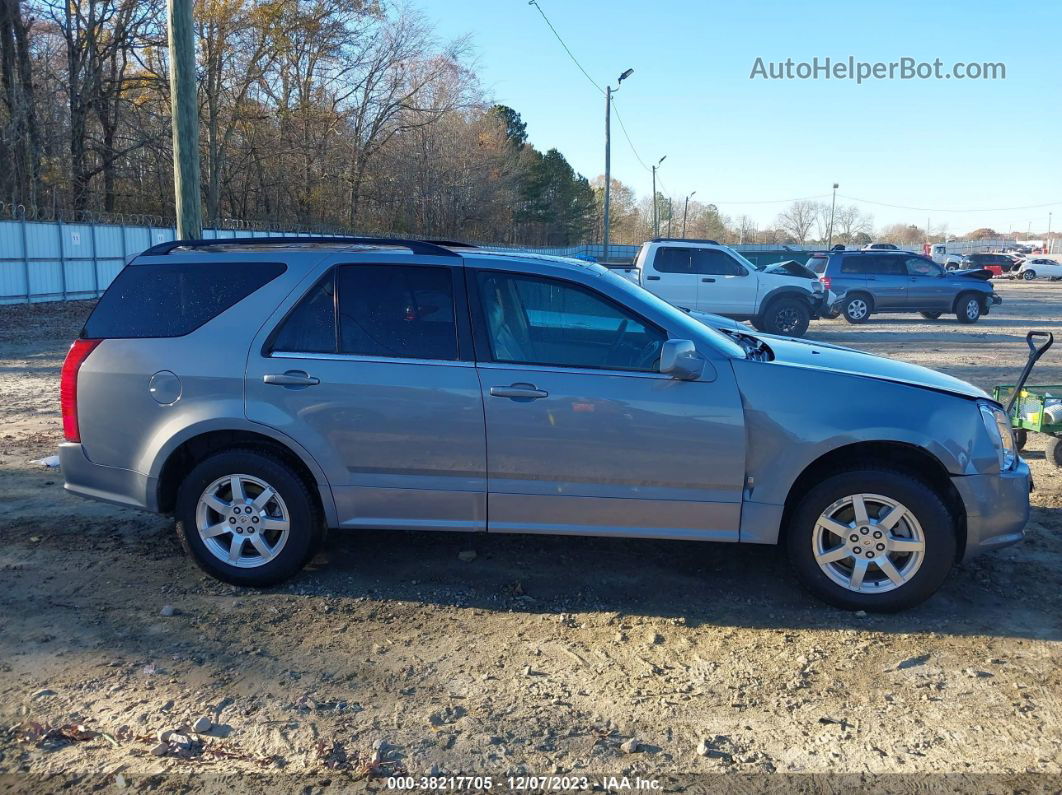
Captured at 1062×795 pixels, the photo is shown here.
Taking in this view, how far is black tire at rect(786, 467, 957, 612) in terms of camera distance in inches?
162

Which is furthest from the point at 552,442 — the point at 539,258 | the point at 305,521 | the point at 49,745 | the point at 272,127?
the point at 272,127

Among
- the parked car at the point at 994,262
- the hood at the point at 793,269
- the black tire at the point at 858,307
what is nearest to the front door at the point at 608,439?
the hood at the point at 793,269

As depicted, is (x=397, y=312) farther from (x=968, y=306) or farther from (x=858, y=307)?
(x=968, y=306)

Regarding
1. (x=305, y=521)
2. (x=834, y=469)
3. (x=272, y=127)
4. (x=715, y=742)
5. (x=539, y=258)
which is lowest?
(x=715, y=742)

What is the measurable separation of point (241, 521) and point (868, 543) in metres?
3.26

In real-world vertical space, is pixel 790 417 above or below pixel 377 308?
below

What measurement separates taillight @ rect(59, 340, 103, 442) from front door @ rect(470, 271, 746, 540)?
2.19m

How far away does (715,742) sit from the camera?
317 centimetres

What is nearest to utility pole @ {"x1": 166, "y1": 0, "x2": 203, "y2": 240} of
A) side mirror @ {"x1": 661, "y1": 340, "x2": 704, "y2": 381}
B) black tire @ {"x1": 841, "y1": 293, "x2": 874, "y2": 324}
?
side mirror @ {"x1": 661, "y1": 340, "x2": 704, "y2": 381}

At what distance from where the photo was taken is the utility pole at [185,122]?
7.94m

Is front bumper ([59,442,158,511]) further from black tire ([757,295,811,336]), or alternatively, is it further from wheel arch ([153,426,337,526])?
black tire ([757,295,811,336])

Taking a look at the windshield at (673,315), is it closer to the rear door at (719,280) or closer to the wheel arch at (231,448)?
the wheel arch at (231,448)

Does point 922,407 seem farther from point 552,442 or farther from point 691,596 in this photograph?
point 552,442

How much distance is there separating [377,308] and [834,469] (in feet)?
8.31
